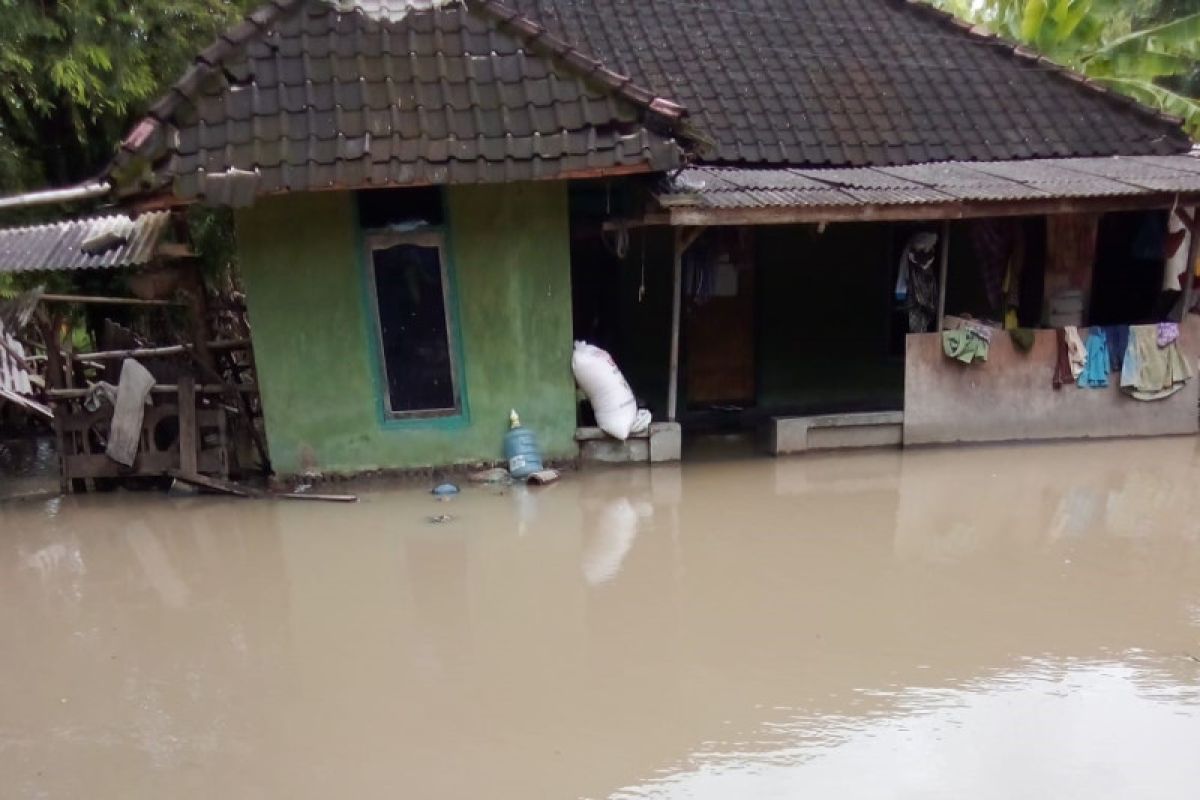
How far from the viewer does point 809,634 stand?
16.1ft

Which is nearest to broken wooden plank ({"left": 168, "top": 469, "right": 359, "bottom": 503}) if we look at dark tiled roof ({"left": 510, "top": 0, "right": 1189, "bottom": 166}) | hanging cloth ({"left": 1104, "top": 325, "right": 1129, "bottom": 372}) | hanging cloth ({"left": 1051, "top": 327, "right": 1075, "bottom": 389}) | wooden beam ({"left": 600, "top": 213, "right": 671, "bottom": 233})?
wooden beam ({"left": 600, "top": 213, "right": 671, "bottom": 233})

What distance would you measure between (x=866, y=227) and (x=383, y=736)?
801 cm

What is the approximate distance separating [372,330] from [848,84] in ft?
19.9

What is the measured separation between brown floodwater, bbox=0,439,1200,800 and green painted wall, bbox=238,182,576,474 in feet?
1.99

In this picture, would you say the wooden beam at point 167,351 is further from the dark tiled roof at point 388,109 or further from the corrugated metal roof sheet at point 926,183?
the corrugated metal roof sheet at point 926,183

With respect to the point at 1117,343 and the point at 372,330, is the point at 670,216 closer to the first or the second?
the point at 372,330

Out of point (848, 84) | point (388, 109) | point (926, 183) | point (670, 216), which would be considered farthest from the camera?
point (848, 84)

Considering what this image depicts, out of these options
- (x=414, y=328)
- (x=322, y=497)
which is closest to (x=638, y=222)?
(x=414, y=328)

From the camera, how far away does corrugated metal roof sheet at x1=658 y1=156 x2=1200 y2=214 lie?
7.70 metres

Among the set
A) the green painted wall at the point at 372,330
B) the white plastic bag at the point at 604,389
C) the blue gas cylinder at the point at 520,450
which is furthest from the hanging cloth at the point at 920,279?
the blue gas cylinder at the point at 520,450

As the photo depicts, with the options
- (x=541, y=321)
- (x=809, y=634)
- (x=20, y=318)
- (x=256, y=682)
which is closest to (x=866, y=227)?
(x=541, y=321)

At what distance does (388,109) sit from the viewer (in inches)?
286

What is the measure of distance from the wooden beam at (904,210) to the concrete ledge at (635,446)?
1895mm

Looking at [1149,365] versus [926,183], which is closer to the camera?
[926,183]
